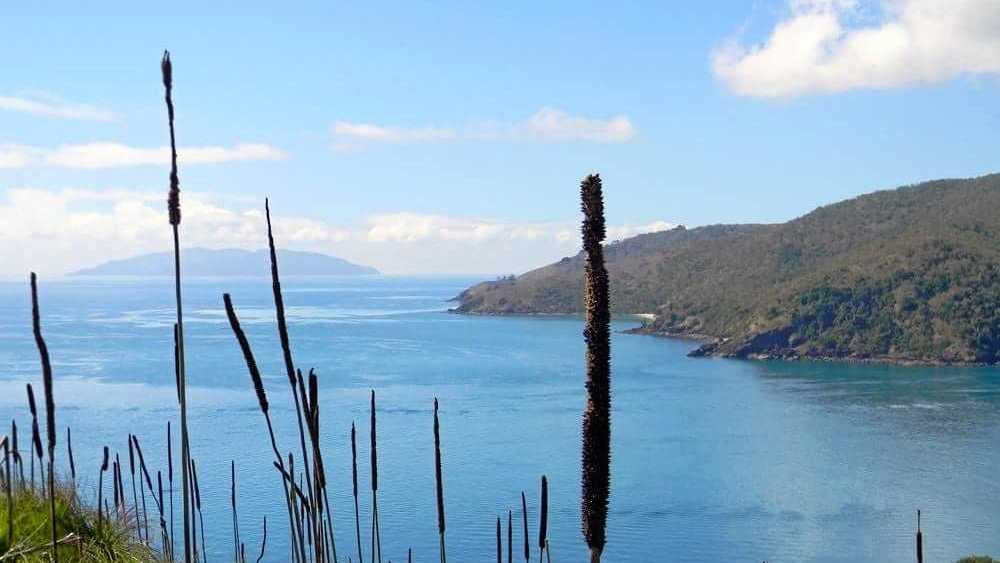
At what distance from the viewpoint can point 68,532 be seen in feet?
16.4

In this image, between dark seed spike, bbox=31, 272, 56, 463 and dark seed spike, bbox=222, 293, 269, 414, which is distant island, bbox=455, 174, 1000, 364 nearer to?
dark seed spike, bbox=222, 293, 269, 414

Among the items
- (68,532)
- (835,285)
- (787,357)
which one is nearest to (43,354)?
(68,532)

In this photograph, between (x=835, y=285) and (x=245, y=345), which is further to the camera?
(x=835, y=285)

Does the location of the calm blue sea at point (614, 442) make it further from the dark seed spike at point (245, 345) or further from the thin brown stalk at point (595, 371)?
the thin brown stalk at point (595, 371)

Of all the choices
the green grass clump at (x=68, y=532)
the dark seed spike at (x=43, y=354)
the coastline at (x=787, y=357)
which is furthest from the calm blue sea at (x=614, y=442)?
the dark seed spike at (x=43, y=354)

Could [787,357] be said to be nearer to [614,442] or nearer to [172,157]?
[614,442]

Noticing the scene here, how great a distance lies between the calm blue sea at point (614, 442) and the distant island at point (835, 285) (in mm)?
6328

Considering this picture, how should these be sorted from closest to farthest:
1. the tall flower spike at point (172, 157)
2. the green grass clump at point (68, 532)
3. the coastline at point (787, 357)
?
the tall flower spike at point (172, 157)
the green grass clump at point (68, 532)
the coastline at point (787, 357)

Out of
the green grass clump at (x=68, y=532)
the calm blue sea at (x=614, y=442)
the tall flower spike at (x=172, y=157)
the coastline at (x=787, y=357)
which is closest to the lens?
the tall flower spike at (x=172, y=157)

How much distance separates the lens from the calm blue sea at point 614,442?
31766 millimetres

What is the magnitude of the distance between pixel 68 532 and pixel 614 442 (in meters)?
44.0

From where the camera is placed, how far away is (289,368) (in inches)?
95.2

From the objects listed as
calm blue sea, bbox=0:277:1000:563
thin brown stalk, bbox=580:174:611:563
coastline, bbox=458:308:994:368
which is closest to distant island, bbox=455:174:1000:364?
coastline, bbox=458:308:994:368

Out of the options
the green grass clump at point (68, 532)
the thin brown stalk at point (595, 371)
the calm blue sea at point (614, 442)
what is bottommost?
the calm blue sea at point (614, 442)
